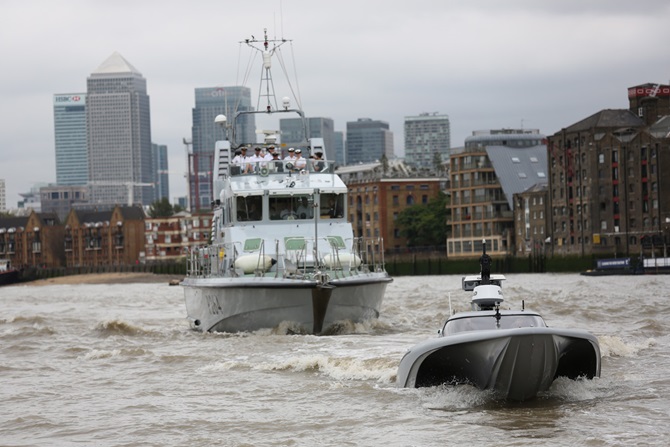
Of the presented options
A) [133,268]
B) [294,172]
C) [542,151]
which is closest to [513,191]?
[542,151]

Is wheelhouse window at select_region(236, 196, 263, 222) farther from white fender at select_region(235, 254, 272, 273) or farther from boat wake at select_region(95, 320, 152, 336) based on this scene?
boat wake at select_region(95, 320, 152, 336)

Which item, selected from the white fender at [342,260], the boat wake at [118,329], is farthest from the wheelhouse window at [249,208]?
the boat wake at [118,329]

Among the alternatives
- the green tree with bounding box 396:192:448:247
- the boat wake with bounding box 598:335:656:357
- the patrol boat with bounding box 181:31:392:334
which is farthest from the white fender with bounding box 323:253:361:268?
the green tree with bounding box 396:192:448:247

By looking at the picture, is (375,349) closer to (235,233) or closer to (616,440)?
(235,233)

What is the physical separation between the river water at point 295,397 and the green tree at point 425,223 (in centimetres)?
11987

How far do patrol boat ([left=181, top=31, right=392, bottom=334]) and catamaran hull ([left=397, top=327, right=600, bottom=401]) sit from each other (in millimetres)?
10890

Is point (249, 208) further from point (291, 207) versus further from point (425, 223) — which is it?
point (425, 223)

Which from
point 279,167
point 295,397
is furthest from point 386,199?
point 295,397

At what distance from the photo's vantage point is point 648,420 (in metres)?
18.2

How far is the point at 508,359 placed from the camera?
1842cm

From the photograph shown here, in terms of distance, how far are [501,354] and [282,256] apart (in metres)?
15.3

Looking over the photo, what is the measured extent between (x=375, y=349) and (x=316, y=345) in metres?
1.84

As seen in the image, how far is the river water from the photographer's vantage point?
58.9ft

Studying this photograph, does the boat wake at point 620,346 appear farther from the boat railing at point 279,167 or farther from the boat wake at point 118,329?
the boat wake at point 118,329
